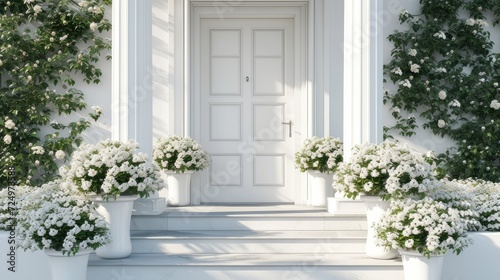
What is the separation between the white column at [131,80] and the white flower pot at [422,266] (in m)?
2.27

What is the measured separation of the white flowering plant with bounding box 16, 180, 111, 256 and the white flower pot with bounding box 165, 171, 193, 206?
2187 millimetres

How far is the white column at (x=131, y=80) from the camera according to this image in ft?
17.9

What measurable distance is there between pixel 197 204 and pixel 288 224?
169 cm

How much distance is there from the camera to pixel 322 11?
706 centimetres

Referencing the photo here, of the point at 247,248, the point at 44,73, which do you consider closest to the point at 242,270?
the point at 247,248

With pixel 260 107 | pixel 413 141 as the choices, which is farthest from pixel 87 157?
pixel 413 141

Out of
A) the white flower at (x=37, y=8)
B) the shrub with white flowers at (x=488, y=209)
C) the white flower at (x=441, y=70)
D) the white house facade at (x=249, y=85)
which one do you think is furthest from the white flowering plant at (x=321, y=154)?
the white flower at (x=37, y=8)

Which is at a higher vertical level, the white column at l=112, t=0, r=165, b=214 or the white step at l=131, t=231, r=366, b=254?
the white column at l=112, t=0, r=165, b=214

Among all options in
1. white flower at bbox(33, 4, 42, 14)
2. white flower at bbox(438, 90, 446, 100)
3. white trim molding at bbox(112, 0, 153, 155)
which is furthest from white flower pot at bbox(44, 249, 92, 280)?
white flower at bbox(438, 90, 446, 100)

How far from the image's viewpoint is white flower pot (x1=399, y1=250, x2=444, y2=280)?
4.35 meters

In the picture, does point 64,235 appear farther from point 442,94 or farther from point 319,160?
point 442,94

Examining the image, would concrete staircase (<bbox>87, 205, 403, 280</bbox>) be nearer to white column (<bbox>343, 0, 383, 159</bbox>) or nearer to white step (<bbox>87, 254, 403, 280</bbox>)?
white step (<bbox>87, 254, 403, 280</bbox>)

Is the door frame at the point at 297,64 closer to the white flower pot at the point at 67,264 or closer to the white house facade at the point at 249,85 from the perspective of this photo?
the white house facade at the point at 249,85

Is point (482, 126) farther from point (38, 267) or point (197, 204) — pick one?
point (38, 267)
